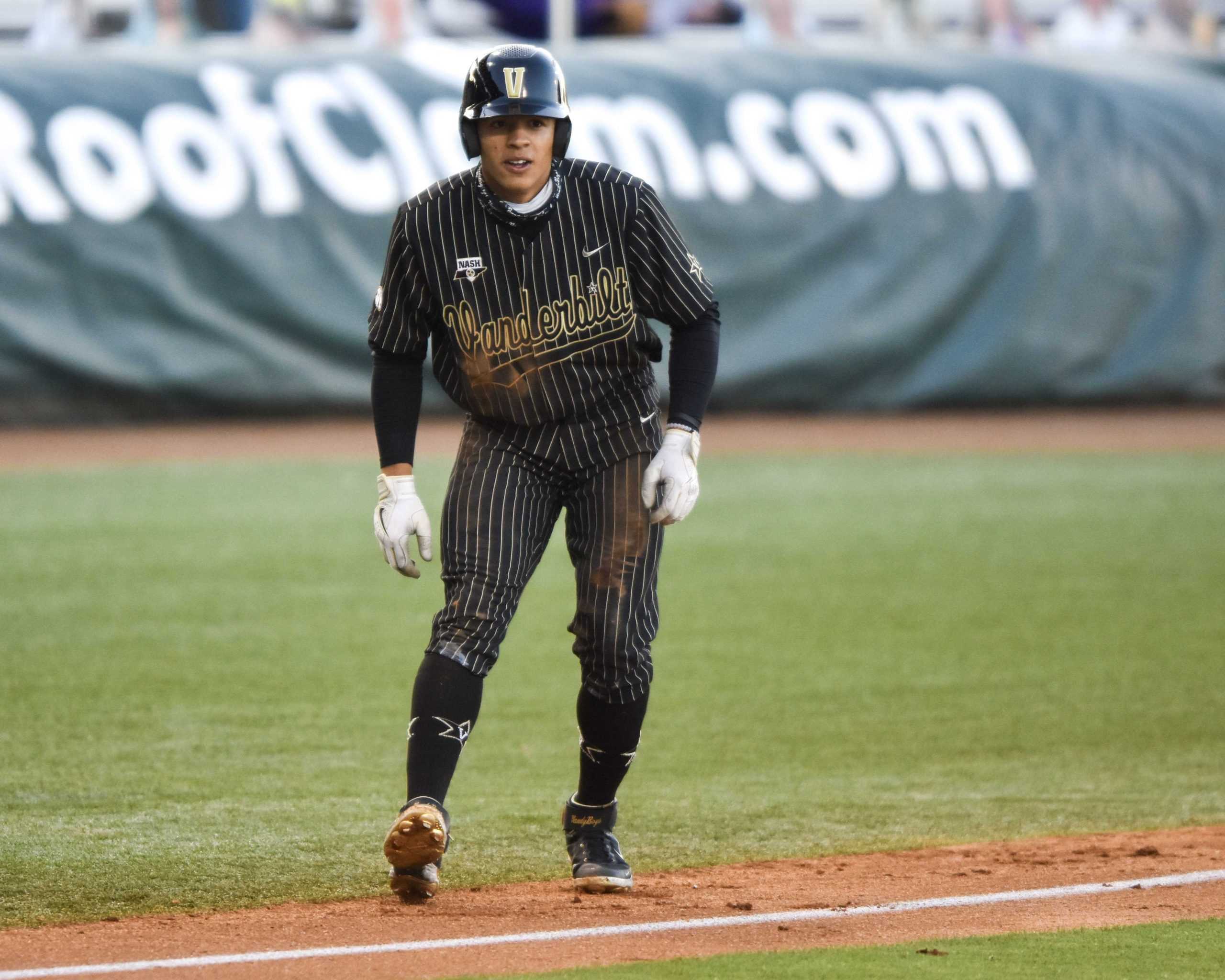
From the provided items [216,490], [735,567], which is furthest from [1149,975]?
[216,490]

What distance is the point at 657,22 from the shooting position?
16906 mm

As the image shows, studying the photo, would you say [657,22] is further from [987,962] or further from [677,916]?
[987,962]

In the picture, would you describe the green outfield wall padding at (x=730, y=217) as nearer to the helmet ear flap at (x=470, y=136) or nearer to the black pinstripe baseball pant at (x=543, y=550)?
the helmet ear flap at (x=470, y=136)

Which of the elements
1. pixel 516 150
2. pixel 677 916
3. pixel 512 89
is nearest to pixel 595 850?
pixel 677 916

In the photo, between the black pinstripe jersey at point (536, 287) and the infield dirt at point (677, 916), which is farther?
the black pinstripe jersey at point (536, 287)

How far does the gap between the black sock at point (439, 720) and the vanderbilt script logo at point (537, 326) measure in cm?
74

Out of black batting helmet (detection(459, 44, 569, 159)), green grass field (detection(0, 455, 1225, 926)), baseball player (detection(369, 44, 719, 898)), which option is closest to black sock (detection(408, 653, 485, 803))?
baseball player (detection(369, 44, 719, 898))

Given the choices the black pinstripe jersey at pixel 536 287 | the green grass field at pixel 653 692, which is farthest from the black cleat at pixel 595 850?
the black pinstripe jersey at pixel 536 287

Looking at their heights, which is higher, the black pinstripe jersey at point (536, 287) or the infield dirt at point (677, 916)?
the black pinstripe jersey at point (536, 287)

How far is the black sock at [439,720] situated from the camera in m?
4.32

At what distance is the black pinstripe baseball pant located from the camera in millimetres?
4414

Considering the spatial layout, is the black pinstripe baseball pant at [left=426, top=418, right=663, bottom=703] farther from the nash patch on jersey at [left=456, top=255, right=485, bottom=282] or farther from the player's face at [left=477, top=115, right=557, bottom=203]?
the player's face at [left=477, top=115, right=557, bottom=203]

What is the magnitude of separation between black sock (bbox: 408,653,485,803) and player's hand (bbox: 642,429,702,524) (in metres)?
0.60

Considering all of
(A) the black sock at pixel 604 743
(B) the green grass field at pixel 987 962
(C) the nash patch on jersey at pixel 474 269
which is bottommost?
(B) the green grass field at pixel 987 962
